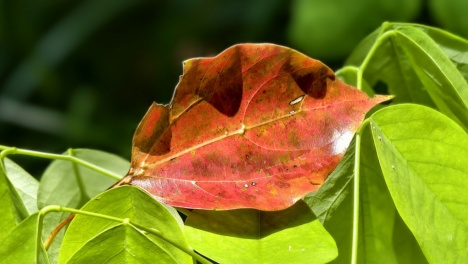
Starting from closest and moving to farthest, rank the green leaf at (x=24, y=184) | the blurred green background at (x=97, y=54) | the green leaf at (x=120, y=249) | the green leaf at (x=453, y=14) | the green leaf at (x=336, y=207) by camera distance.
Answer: the green leaf at (x=120, y=249) → the green leaf at (x=336, y=207) → the green leaf at (x=24, y=184) → the green leaf at (x=453, y=14) → the blurred green background at (x=97, y=54)

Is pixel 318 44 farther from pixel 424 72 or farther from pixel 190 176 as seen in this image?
pixel 190 176

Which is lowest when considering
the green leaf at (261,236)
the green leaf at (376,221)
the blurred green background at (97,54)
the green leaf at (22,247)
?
the blurred green background at (97,54)

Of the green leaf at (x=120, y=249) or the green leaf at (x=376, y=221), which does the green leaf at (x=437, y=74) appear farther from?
the green leaf at (x=120, y=249)

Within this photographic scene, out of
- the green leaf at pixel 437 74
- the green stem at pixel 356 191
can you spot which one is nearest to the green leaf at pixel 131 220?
the green stem at pixel 356 191

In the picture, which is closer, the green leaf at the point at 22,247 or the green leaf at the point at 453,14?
the green leaf at the point at 22,247

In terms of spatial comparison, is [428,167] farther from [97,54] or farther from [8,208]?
[97,54]

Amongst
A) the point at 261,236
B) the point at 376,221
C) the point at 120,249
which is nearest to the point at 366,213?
the point at 376,221

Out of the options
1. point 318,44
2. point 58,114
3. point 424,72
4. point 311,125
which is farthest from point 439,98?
point 58,114

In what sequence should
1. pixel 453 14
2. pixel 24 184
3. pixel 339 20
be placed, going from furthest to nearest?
pixel 339 20, pixel 453 14, pixel 24 184
